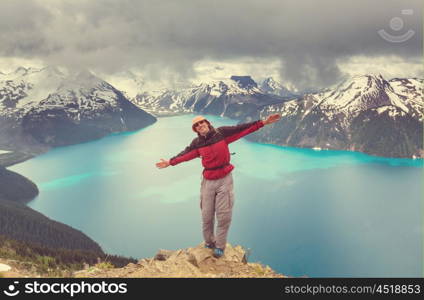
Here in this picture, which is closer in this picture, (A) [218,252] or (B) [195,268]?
(B) [195,268]

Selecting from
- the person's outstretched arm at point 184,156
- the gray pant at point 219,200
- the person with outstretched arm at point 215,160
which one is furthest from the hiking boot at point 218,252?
the person's outstretched arm at point 184,156

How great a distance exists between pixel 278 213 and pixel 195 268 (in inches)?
3645

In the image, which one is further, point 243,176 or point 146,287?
point 243,176

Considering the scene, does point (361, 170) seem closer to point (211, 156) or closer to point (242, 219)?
point (242, 219)

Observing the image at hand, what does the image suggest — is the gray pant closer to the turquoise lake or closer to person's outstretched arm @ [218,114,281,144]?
person's outstretched arm @ [218,114,281,144]

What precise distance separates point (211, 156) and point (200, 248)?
3.86 m

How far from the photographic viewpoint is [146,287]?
650 centimetres

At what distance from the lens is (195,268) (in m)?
10.9

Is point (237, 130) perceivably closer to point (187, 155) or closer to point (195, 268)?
point (187, 155)

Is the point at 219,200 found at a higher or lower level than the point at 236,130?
lower

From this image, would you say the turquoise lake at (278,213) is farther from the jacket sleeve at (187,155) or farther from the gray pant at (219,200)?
the jacket sleeve at (187,155)

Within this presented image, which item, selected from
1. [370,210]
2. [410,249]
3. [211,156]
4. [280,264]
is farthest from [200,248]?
[370,210]

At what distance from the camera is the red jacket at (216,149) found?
1066 centimetres

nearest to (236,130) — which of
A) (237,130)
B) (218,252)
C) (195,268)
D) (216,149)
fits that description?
(237,130)
